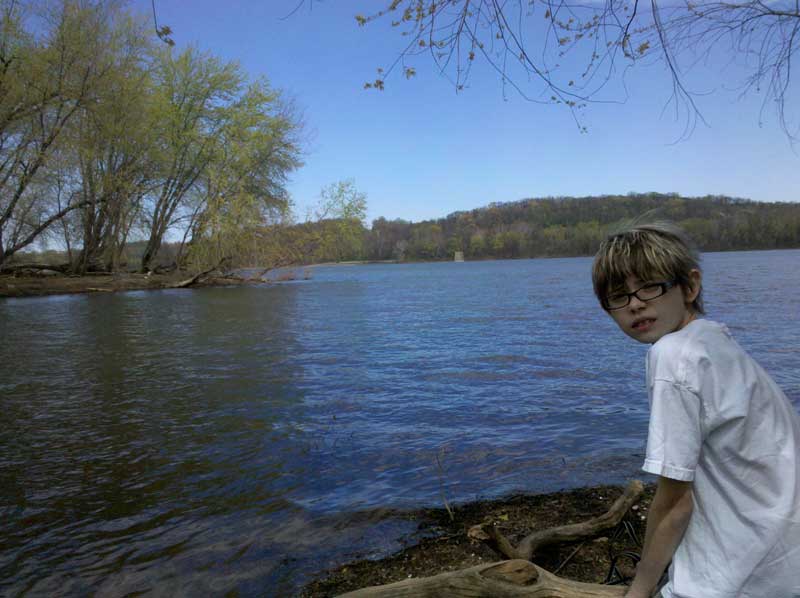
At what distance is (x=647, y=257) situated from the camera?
1.84 m

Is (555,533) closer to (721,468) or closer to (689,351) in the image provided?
(721,468)

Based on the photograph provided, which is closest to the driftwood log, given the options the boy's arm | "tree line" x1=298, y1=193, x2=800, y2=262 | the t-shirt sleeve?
the boy's arm

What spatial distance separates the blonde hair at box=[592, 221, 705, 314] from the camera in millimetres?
1825

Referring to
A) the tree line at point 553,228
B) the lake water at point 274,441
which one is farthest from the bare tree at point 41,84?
the tree line at point 553,228

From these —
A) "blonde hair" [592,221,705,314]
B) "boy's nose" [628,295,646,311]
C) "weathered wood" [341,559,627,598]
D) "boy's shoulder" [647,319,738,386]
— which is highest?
"blonde hair" [592,221,705,314]

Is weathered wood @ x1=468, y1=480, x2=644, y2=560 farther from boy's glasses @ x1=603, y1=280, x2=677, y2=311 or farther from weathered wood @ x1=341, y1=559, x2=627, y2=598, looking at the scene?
boy's glasses @ x1=603, y1=280, x2=677, y2=311

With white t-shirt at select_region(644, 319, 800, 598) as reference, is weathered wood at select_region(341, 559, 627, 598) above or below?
below

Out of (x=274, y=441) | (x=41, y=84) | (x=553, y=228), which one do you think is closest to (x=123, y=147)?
(x=41, y=84)

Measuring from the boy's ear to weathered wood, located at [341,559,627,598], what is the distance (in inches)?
49.1

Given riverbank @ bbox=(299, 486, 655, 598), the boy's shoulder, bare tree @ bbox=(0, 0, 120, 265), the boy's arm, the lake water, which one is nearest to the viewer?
the boy's shoulder

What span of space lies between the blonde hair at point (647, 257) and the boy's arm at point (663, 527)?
1.96 ft

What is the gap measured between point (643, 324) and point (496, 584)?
4.31 feet

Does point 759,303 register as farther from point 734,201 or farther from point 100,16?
point 734,201

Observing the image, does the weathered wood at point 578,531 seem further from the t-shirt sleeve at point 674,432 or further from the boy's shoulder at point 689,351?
the boy's shoulder at point 689,351
